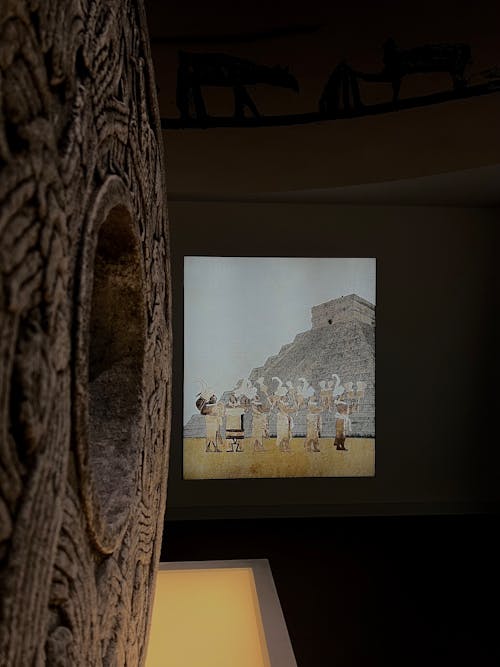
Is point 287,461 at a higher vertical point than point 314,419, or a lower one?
lower

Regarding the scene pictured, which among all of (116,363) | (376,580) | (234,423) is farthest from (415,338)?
(116,363)

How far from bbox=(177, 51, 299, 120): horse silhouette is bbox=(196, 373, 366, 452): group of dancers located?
2128 millimetres

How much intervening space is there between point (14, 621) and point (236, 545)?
146 inches

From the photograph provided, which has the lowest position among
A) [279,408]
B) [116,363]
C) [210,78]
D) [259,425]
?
[259,425]

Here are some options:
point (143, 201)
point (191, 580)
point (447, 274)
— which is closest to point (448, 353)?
point (447, 274)

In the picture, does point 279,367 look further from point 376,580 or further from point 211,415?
point 376,580

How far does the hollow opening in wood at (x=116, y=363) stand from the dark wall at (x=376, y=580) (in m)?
2.05

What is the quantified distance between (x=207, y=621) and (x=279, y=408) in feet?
10.1

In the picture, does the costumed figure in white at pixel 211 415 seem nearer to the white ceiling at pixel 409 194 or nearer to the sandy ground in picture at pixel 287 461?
the sandy ground in picture at pixel 287 461

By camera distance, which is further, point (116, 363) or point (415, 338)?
point (415, 338)

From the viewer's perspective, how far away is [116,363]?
106 cm

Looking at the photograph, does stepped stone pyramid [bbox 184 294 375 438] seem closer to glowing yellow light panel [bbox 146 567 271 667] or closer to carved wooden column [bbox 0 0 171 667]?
glowing yellow light panel [bbox 146 567 271 667]

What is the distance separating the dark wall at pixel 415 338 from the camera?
15.6 feet

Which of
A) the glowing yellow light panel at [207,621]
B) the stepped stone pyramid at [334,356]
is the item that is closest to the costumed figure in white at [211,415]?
the stepped stone pyramid at [334,356]
